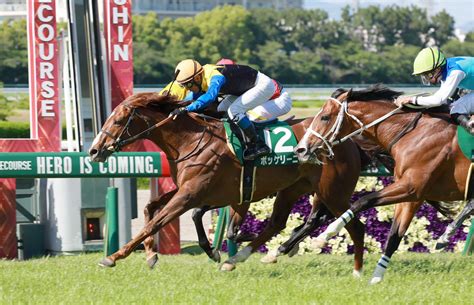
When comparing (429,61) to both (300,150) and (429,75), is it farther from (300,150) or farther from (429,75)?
(300,150)

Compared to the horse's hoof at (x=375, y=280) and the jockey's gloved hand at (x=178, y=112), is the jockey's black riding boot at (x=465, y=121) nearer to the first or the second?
the horse's hoof at (x=375, y=280)

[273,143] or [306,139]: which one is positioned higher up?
[306,139]

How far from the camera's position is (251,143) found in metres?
7.54

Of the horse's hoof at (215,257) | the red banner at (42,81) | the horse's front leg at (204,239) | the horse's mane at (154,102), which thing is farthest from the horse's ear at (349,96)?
the red banner at (42,81)

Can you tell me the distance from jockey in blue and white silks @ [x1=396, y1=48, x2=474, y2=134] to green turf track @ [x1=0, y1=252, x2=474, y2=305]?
1.13 m

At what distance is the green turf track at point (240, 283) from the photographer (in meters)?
5.97

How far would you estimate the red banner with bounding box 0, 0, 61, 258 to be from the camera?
9.93 metres

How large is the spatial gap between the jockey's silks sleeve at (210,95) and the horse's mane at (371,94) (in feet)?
2.67

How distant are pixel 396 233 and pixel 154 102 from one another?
199 centimetres

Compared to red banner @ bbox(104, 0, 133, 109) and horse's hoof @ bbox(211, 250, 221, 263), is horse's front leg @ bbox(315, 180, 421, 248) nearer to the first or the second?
horse's hoof @ bbox(211, 250, 221, 263)

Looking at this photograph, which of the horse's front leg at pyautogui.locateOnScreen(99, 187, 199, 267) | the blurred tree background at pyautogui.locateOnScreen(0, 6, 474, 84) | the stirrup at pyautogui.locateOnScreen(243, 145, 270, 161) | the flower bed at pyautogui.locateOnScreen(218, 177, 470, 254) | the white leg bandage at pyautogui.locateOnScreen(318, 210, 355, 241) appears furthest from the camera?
the blurred tree background at pyautogui.locateOnScreen(0, 6, 474, 84)

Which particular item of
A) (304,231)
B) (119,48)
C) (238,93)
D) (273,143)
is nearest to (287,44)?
(119,48)

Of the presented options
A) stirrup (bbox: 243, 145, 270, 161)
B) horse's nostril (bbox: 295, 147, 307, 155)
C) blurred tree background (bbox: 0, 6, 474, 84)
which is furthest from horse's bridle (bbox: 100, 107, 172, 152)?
blurred tree background (bbox: 0, 6, 474, 84)

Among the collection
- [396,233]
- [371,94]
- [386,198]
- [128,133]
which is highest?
[371,94]
